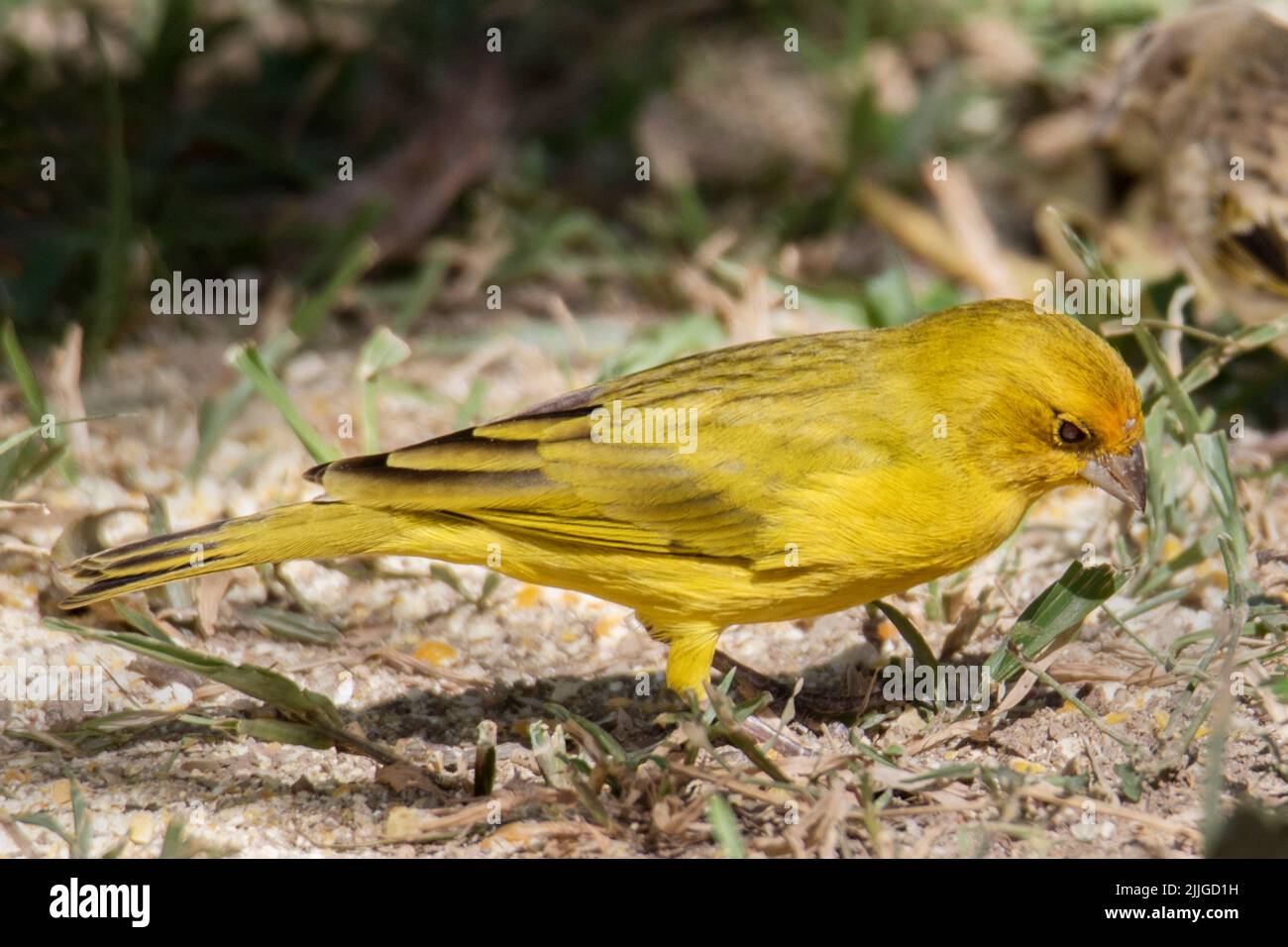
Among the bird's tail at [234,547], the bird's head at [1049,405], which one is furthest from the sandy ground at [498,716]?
the bird's head at [1049,405]

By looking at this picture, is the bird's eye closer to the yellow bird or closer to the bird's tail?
the yellow bird

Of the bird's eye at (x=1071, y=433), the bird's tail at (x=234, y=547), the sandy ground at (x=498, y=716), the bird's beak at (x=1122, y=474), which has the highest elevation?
the bird's eye at (x=1071, y=433)

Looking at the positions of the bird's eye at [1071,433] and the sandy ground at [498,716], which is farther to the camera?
the bird's eye at [1071,433]

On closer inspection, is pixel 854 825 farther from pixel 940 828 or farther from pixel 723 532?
pixel 723 532

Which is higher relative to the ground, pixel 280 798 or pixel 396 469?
pixel 396 469

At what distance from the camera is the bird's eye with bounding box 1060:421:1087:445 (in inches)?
140

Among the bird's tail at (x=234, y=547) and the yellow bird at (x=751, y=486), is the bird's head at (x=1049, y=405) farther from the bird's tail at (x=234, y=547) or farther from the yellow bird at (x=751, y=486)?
the bird's tail at (x=234, y=547)

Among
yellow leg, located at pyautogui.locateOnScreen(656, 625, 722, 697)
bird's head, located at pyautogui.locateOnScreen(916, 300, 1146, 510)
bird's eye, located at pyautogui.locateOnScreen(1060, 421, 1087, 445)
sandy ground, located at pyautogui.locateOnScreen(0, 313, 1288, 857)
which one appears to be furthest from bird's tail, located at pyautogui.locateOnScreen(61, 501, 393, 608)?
bird's eye, located at pyautogui.locateOnScreen(1060, 421, 1087, 445)

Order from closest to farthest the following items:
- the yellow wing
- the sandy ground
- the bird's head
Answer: the sandy ground, the bird's head, the yellow wing

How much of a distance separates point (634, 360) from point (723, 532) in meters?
1.60

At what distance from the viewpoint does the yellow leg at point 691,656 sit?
3680 millimetres

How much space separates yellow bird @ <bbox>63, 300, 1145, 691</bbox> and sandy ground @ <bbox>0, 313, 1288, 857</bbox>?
369mm

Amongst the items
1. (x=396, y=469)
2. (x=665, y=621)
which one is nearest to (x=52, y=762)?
(x=396, y=469)

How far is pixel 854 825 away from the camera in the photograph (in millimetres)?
3168
